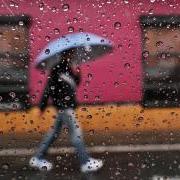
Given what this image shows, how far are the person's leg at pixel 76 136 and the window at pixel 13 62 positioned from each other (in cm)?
10

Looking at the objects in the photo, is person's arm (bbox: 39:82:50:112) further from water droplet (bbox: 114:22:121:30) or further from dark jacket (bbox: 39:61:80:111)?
water droplet (bbox: 114:22:121:30)

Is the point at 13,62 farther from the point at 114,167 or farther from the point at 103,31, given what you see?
the point at 114,167

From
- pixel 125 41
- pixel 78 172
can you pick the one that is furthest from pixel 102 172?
pixel 125 41

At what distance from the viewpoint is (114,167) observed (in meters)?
1.46

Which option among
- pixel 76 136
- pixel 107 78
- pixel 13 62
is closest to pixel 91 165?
pixel 76 136

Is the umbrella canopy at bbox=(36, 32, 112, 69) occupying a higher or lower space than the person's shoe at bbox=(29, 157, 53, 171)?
higher

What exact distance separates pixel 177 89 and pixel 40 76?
34 centimetres

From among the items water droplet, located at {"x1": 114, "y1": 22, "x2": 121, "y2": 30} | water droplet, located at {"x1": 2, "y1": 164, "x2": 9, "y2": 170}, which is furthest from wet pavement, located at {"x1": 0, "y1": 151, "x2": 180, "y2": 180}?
water droplet, located at {"x1": 114, "y1": 22, "x2": 121, "y2": 30}

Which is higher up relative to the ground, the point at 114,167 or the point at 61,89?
the point at 61,89

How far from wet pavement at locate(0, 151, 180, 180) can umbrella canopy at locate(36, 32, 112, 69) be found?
0.23 m

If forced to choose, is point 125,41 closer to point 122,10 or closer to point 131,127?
point 122,10

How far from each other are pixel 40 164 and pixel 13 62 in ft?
0.86

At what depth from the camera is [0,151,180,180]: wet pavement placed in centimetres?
143

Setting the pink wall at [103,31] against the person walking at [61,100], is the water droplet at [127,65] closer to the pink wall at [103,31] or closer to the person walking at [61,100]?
the pink wall at [103,31]
